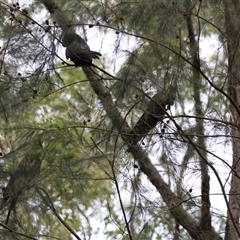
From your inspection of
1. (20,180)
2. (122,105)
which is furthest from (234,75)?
(20,180)

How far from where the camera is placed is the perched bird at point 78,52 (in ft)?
9.29

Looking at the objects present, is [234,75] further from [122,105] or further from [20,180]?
[20,180]

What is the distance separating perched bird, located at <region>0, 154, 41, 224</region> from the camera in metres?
2.75

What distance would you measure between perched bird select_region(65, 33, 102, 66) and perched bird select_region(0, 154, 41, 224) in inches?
19.6

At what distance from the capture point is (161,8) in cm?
283

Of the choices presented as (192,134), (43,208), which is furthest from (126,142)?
(43,208)

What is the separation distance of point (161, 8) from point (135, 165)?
754mm

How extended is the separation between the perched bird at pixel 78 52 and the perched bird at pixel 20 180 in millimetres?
497

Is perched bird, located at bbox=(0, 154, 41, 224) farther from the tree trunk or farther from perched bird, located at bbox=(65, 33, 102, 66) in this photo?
the tree trunk

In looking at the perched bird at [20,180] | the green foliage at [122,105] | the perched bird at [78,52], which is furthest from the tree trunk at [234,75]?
the perched bird at [20,180]

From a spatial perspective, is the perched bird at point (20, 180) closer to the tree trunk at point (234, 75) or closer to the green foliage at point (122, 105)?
the green foliage at point (122, 105)

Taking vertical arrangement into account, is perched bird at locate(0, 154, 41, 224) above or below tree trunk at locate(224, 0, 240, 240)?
below

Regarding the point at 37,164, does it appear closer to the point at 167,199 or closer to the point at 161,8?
the point at 167,199

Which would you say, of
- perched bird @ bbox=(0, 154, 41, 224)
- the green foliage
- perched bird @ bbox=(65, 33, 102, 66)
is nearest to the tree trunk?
the green foliage
